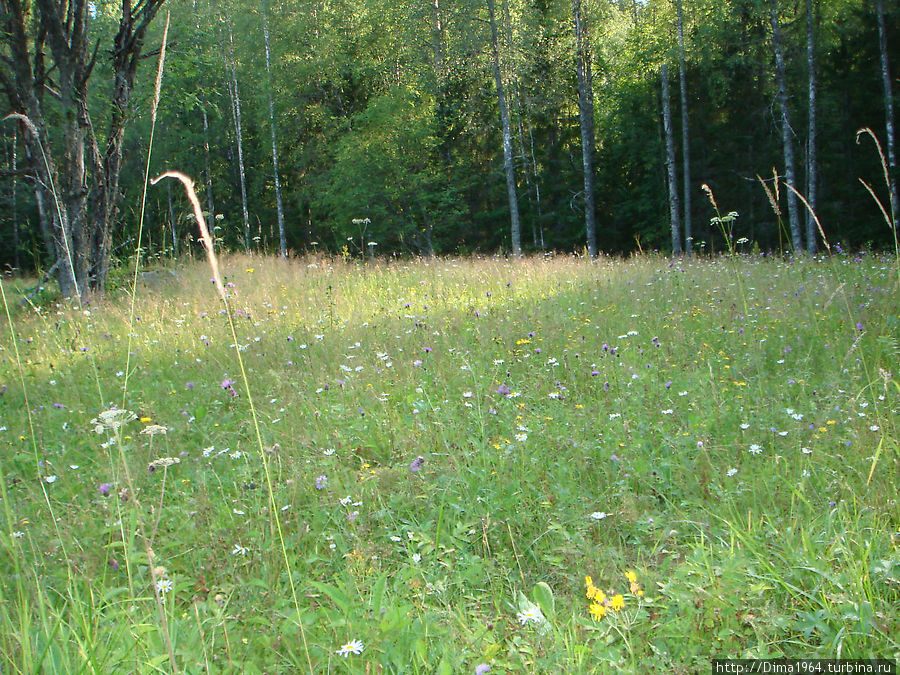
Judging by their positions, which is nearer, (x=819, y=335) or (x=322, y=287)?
(x=819, y=335)

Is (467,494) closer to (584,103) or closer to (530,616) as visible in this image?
(530,616)

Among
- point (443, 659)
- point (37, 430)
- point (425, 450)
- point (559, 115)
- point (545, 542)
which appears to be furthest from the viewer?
point (559, 115)

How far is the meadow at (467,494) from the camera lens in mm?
1741

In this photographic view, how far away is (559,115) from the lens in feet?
83.8

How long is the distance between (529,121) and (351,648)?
25141 mm

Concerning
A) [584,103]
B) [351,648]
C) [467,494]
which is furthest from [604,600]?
[584,103]

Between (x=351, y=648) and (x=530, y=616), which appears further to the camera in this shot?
(x=530, y=616)

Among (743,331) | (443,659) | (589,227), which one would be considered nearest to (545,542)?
(443,659)

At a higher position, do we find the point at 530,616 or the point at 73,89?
the point at 73,89

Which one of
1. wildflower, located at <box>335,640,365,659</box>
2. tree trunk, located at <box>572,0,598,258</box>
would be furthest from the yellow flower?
tree trunk, located at <box>572,0,598,258</box>

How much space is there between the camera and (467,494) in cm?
268

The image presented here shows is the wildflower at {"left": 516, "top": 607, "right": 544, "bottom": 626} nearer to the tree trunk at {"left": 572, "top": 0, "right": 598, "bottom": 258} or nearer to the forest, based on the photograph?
the forest

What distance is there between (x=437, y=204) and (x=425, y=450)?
2111 centimetres

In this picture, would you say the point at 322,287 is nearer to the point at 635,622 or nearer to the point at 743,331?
the point at 743,331
